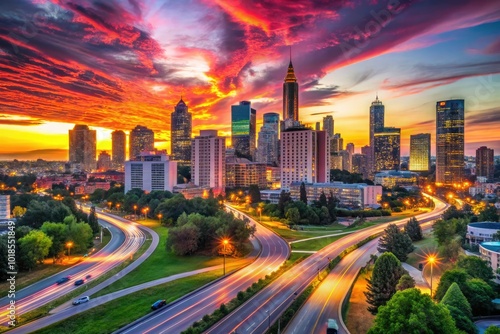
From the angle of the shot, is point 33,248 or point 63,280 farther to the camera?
point 33,248

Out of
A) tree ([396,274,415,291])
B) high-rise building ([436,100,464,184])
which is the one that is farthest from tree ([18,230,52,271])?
high-rise building ([436,100,464,184])

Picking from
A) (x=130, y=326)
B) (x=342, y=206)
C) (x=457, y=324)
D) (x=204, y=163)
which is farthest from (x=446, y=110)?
(x=130, y=326)

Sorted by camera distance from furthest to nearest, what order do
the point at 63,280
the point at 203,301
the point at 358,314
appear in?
the point at 63,280, the point at 203,301, the point at 358,314

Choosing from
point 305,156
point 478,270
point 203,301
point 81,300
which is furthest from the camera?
point 305,156

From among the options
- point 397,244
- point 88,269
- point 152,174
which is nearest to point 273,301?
point 397,244

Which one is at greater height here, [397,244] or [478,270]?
[478,270]

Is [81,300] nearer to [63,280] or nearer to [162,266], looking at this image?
[63,280]

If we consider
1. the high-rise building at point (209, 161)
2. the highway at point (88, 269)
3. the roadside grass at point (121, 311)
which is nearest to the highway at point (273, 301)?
the roadside grass at point (121, 311)

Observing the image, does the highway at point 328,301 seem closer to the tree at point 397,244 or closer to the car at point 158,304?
the tree at point 397,244
